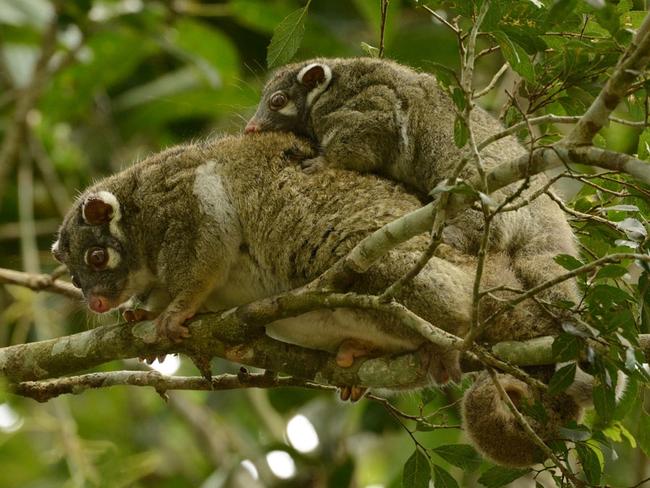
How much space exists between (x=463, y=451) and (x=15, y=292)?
524 cm

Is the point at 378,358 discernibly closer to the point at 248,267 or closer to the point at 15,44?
the point at 248,267

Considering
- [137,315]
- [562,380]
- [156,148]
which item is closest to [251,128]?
[137,315]

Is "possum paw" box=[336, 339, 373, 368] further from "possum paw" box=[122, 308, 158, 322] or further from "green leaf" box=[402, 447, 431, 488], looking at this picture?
"possum paw" box=[122, 308, 158, 322]

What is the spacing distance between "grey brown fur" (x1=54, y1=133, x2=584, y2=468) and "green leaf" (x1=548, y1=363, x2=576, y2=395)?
653 millimetres

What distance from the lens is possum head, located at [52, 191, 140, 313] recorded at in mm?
6539

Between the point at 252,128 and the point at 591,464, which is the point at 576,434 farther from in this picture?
the point at 252,128

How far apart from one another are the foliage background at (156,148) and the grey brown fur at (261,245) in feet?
5.44

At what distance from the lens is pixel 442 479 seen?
523cm

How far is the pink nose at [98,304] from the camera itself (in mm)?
6480

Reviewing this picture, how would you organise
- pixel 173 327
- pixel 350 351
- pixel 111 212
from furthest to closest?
pixel 111 212 < pixel 173 327 < pixel 350 351

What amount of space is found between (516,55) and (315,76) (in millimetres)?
2744

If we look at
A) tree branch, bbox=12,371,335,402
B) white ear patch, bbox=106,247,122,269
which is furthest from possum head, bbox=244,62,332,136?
tree branch, bbox=12,371,335,402

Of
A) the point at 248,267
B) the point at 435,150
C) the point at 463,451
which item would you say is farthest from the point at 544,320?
the point at 248,267

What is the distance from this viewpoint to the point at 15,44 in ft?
37.2
